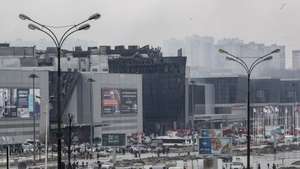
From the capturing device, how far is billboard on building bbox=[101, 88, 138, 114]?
120812mm

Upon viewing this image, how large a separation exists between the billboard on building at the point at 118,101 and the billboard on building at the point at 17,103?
19733 millimetres

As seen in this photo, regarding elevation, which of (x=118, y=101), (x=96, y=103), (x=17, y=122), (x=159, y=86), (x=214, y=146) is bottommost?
(x=17, y=122)

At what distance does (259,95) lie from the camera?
18588 centimetres

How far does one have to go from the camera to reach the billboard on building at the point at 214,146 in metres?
48.6

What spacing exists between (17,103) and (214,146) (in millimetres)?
53848

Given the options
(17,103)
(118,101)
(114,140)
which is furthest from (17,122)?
(114,140)

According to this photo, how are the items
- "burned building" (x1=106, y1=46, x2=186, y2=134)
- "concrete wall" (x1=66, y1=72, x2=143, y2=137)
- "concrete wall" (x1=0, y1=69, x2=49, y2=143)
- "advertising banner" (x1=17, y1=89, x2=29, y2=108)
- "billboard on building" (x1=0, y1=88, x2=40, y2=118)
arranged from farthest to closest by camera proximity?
"burned building" (x1=106, y1=46, x2=186, y2=134) < "concrete wall" (x1=66, y1=72, x2=143, y2=137) < "advertising banner" (x1=17, y1=89, x2=29, y2=108) < "concrete wall" (x1=0, y1=69, x2=49, y2=143) < "billboard on building" (x1=0, y1=88, x2=40, y2=118)

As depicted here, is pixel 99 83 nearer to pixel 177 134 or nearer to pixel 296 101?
pixel 177 134

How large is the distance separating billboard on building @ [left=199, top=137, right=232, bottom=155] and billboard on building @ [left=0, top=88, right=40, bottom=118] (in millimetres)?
50623

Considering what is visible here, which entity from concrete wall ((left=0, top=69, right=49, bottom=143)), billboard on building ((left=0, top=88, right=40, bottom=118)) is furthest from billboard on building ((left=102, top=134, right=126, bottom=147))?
concrete wall ((left=0, top=69, right=49, bottom=143))

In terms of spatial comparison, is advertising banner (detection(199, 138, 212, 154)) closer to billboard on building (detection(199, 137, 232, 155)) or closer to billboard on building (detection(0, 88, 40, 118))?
billboard on building (detection(199, 137, 232, 155))

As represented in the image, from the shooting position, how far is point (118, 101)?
124m

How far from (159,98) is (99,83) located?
2732cm

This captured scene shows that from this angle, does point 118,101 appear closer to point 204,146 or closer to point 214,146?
point 214,146
